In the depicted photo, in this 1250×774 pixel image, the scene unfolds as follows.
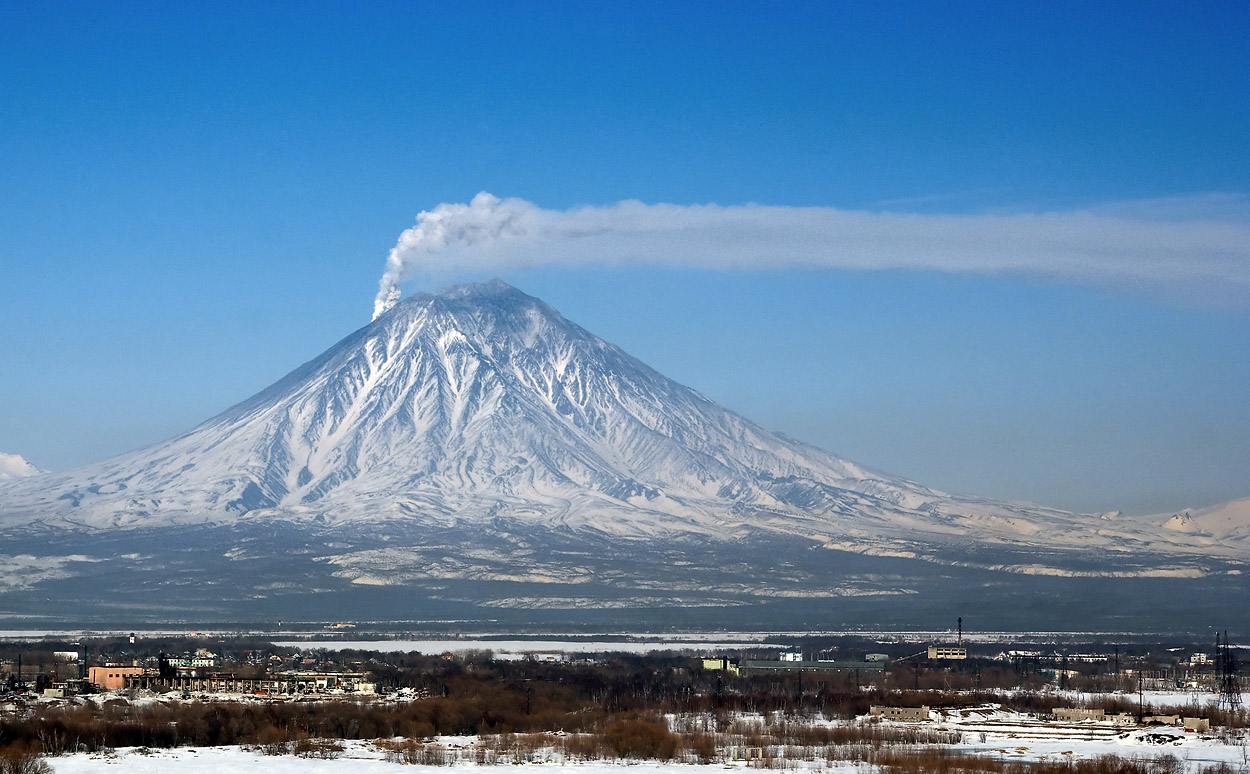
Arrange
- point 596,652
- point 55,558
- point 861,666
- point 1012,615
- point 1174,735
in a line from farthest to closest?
point 55,558 → point 1012,615 → point 596,652 → point 861,666 → point 1174,735

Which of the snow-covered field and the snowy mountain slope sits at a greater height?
the snowy mountain slope

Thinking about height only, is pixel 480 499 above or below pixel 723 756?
above

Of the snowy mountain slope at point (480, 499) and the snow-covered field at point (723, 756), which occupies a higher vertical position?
the snowy mountain slope at point (480, 499)

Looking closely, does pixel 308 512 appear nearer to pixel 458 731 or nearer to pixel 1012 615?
pixel 1012 615

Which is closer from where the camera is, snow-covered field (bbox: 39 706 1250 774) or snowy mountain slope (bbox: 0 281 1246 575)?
snow-covered field (bbox: 39 706 1250 774)

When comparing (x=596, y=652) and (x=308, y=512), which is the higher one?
(x=308, y=512)

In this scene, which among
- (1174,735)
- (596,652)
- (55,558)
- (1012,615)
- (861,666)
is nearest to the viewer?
(1174,735)

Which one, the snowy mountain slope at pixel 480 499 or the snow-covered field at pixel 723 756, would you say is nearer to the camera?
the snow-covered field at pixel 723 756

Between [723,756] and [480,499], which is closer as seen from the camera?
[723,756]

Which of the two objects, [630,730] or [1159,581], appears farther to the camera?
[1159,581]

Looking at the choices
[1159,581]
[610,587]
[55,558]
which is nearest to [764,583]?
[610,587]
